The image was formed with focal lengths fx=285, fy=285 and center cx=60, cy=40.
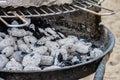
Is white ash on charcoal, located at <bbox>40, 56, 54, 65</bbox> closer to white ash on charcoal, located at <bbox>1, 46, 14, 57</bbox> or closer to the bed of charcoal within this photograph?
the bed of charcoal

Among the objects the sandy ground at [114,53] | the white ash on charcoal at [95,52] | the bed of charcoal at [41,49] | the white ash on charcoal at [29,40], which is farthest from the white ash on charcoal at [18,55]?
the sandy ground at [114,53]

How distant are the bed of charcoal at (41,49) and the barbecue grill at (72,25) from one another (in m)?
0.04

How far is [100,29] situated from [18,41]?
44 cm

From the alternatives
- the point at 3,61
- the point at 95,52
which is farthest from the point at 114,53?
the point at 3,61

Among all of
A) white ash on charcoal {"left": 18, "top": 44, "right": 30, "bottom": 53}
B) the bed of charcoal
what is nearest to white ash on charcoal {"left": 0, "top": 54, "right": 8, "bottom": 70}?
the bed of charcoal

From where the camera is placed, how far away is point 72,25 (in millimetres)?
1616

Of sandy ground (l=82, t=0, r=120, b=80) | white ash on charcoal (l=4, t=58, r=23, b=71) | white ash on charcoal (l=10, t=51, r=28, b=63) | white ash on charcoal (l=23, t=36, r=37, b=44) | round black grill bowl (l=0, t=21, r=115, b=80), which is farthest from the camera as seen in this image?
sandy ground (l=82, t=0, r=120, b=80)

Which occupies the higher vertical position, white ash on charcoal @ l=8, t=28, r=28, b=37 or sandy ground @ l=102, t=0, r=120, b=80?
white ash on charcoal @ l=8, t=28, r=28, b=37

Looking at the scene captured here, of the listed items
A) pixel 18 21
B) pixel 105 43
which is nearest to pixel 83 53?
pixel 105 43

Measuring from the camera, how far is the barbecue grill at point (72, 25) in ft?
3.69

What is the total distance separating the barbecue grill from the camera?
1.12m

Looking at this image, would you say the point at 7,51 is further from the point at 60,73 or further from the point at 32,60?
the point at 60,73

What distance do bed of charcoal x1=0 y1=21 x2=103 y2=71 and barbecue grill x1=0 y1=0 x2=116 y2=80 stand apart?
45 millimetres

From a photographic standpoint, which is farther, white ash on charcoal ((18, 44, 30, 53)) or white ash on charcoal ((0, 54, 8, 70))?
white ash on charcoal ((18, 44, 30, 53))
